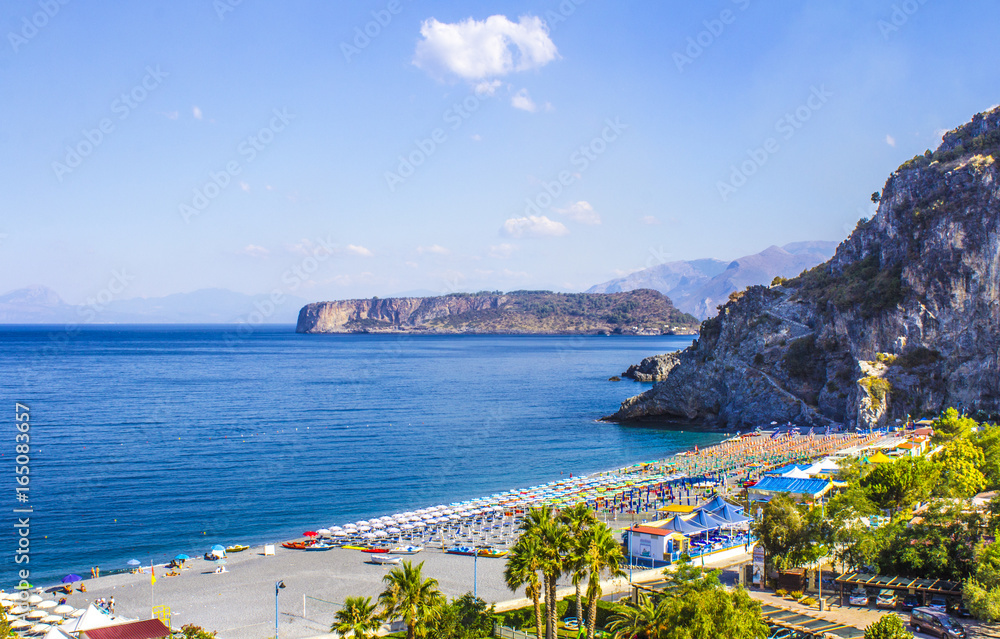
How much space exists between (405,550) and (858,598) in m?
20.5

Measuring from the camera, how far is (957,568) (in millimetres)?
28391

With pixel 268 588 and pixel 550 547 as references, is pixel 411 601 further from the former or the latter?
pixel 268 588

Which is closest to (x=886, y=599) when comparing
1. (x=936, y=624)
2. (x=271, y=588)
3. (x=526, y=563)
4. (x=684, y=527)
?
(x=936, y=624)

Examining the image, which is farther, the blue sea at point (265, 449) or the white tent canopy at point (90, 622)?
the blue sea at point (265, 449)

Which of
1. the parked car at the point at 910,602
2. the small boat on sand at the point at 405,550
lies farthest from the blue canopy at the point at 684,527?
the small boat on sand at the point at 405,550

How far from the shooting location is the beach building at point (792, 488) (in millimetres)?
39938

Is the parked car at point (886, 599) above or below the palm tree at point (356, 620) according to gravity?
below

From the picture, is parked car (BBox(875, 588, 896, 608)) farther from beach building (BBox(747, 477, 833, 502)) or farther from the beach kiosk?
beach building (BBox(747, 477, 833, 502))

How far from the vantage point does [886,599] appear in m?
27.5

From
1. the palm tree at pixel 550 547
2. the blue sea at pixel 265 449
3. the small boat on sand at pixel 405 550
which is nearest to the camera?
the palm tree at pixel 550 547

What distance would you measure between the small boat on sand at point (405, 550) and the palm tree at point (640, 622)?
47.8ft

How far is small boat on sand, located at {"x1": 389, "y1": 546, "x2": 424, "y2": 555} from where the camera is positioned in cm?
3776

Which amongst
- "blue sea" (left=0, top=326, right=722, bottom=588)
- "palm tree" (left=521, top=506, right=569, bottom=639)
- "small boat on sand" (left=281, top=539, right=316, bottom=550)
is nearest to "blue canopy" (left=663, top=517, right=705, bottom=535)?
"palm tree" (left=521, top=506, right=569, bottom=639)

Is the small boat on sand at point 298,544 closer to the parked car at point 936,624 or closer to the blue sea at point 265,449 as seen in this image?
the blue sea at point 265,449
